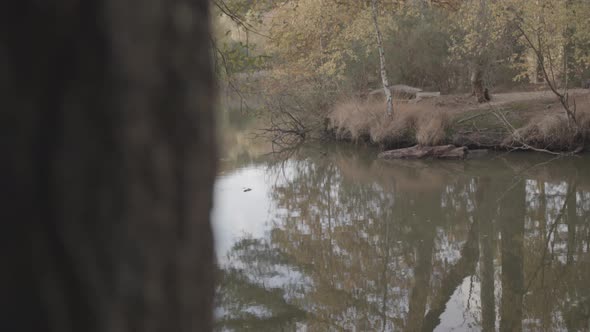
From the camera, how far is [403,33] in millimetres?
23516

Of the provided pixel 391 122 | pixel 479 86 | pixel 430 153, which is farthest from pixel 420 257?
pixel 479 86

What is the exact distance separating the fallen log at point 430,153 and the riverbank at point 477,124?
485 millimetres

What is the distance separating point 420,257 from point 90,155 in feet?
23.9

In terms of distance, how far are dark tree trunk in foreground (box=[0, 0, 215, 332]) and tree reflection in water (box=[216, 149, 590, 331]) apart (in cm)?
523

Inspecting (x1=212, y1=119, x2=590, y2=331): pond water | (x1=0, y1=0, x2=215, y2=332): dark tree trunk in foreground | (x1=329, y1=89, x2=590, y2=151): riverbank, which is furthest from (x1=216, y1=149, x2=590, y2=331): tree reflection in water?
(x1=0, y1=0, x2=215, y2=332): dark tree trunk in foreground

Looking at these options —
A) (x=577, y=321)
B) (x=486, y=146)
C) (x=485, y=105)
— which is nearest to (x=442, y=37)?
(x=485, y=105)

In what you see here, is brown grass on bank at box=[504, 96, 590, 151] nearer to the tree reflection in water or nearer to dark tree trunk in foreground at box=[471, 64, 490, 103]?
the tree reflection in water

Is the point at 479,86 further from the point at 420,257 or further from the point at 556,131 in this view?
the point at 420,257

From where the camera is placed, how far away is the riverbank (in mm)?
13758

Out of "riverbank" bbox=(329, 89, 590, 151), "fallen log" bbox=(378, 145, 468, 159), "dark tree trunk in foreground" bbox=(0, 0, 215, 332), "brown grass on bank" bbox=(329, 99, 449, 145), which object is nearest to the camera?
"dark tree trunk in foreground" bbox=(0, 0, 215, 332)

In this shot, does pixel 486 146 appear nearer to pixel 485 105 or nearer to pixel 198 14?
pixel 485 105

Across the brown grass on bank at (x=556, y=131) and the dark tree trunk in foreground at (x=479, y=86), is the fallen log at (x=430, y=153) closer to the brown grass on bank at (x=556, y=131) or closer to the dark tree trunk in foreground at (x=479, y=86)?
the brown grass on bank at (x=556, y=131)

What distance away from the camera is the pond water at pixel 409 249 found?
5.88 m

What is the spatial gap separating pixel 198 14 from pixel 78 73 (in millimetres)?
173
